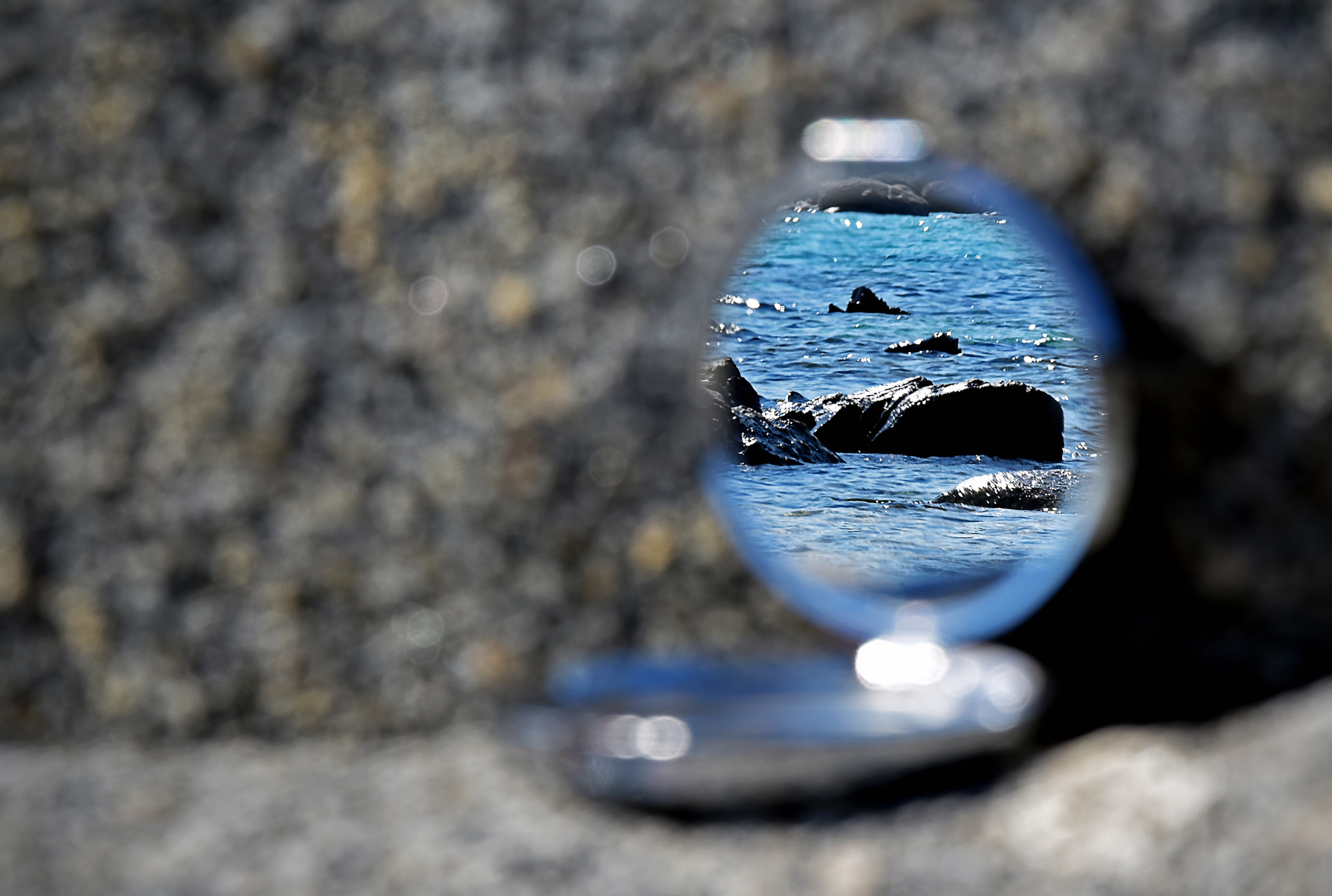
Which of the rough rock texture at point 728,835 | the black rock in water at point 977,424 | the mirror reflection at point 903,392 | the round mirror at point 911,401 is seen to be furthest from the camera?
the black rock in water at point 977,424

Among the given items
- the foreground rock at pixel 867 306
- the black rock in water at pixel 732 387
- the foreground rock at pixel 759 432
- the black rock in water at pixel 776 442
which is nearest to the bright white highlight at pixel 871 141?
the black rock in water at pixel 732 387

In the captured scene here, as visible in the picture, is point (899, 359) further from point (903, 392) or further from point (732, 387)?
point (732, 387)

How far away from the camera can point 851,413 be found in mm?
4301

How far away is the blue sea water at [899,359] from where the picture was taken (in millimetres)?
1666

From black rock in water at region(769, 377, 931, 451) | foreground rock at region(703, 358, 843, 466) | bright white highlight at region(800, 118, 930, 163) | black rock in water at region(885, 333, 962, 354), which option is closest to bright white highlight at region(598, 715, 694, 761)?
bright white highlight at region(800, 118, 930, 163)

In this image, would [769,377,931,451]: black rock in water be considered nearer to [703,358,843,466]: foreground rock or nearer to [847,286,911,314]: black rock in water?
[703,358,843,466]: foreground rock

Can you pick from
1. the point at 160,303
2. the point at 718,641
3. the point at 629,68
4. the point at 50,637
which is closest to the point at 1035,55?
the point at 629,68

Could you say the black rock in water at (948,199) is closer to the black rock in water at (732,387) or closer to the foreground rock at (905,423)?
the black rock in water at (732,387)

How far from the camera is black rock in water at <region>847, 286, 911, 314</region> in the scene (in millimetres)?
3227

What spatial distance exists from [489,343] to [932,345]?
2670 millimetres

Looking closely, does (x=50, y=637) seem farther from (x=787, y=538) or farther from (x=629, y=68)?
(x=787, y=538)

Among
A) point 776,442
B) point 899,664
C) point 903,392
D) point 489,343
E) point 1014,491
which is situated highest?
point 489,343

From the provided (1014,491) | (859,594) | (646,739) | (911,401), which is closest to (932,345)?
(911,401)

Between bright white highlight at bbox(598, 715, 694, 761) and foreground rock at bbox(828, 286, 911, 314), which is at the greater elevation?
foreground rock at bbox(828, 286, 911, 314)
